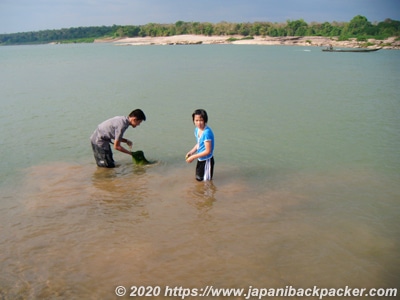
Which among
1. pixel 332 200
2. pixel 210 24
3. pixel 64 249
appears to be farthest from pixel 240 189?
pixel 210 24

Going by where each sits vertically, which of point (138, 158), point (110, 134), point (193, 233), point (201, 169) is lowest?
point (193, 233)

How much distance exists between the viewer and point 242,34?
11419 cm

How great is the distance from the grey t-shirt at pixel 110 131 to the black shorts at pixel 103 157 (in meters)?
0.12

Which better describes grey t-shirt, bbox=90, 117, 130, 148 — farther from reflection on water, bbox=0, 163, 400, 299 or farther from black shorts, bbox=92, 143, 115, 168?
reflection on water, bbox=0, 163, 400, 299

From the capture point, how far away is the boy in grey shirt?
6754 mm

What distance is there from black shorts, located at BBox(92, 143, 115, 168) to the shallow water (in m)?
0.19

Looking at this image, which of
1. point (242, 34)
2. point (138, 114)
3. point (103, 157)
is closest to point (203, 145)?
point (138, 114)

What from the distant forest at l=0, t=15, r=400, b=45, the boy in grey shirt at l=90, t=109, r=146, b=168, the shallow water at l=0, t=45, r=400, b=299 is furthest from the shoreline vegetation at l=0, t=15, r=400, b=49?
the boy in grey shirt at l=90, t=109, r=146, b=168

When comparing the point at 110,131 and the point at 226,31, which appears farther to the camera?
the point at 226,31

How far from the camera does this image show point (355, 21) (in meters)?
94.1

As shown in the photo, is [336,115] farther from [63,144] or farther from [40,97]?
[40,97]

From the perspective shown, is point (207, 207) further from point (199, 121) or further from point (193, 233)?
point (199, 121)

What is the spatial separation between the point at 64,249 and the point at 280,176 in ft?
14.2

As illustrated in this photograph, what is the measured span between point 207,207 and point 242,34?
4515 inches
